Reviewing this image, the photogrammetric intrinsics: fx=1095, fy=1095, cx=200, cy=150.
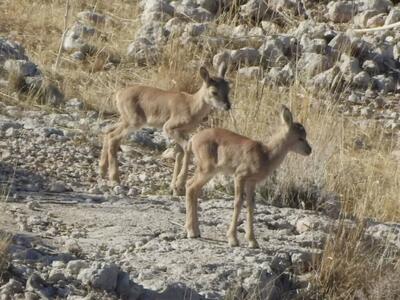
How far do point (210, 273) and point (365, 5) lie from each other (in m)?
10.7

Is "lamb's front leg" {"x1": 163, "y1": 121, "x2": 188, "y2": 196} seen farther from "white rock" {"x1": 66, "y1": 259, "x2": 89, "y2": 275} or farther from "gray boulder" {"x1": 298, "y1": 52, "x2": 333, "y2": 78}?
"gray boulder" {"x1": 298, "y1": 52, "x2": 333, "y2": 78}

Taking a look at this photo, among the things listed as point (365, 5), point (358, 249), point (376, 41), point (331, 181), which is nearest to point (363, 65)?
point (376, 41)

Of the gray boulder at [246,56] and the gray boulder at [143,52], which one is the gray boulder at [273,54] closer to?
the gray boulder at [246,56]

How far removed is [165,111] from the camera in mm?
10781

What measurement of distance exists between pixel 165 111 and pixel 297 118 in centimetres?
248

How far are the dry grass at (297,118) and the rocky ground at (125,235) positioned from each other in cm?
34

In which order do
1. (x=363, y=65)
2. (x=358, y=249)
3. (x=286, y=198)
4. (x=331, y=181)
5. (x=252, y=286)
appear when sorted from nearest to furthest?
(x=252, y=286) → (x=358, y=249) → (x=286, y=198) → (x=331, y=181) → (x=363, y=65)

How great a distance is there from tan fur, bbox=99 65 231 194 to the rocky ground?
302 millimetres

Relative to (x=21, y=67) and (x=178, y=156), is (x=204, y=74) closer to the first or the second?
(x=178, y=156)

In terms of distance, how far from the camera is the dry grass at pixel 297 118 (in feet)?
28.3

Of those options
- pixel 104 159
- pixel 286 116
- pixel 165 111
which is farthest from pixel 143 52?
pixel 286 116

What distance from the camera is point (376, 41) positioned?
16.9 metres

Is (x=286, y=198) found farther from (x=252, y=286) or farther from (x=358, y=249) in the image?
(x=252, y=286)

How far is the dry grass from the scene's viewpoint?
28.3 feet
